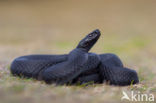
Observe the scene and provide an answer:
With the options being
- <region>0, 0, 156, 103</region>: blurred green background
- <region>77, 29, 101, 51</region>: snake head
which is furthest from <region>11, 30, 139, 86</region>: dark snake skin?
<region>0, 0, 156, 103</region>: blurred green background

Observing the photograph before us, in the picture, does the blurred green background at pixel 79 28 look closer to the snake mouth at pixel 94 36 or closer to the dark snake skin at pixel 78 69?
the dark snake skin at pixel 78 69

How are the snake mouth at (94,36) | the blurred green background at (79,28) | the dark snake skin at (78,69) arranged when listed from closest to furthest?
the dark snake skin at (78,69), the snake mouth at (94,36), the blurred green background at (79,28)

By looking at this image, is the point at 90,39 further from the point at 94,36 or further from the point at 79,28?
the point at 79,28

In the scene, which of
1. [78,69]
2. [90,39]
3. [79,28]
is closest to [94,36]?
[90,39]

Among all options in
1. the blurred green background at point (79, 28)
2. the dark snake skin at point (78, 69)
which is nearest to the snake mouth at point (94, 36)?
the dark snake skin at point (78, 69)

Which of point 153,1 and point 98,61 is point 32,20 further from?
point 98,61

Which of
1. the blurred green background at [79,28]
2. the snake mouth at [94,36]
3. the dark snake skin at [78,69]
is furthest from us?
the blurred green background at [79,28]
